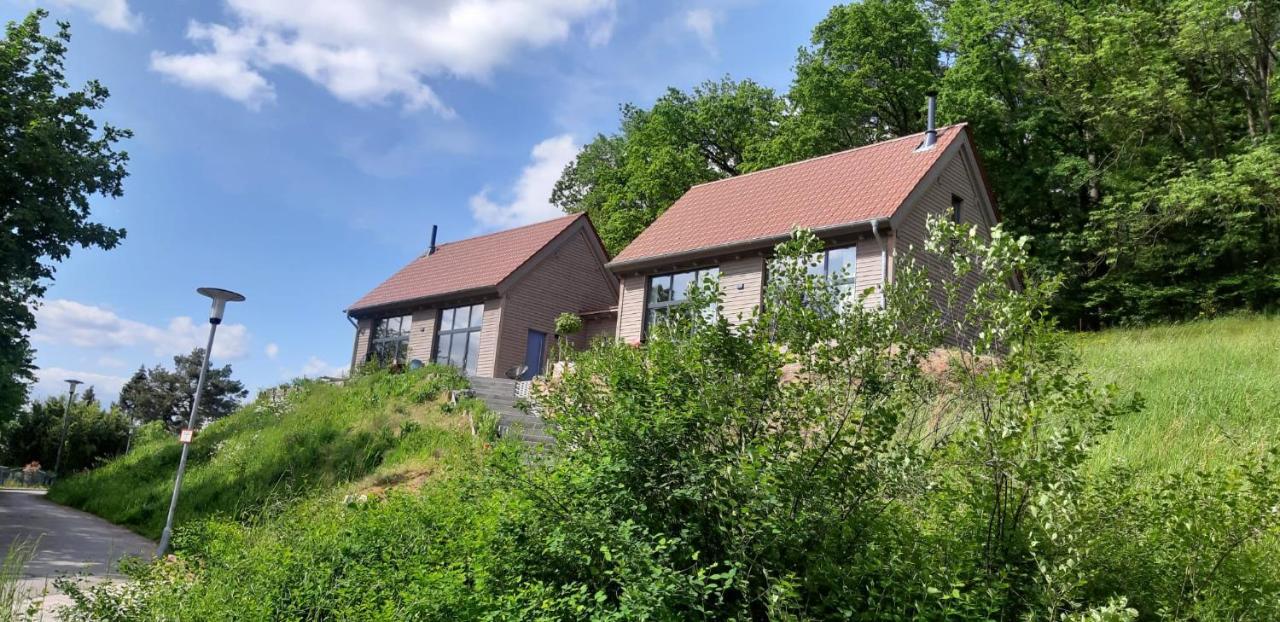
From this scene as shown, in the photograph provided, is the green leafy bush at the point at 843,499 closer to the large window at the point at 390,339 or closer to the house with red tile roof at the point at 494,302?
the house with red tile roof at the point at 494,302

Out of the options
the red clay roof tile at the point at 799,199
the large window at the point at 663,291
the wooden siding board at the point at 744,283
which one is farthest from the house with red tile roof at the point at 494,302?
the wooden siding board at the point at 744,283

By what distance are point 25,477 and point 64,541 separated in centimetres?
2187

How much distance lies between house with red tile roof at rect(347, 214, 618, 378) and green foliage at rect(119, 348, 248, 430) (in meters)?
36.6

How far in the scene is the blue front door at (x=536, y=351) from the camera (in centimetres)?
2408

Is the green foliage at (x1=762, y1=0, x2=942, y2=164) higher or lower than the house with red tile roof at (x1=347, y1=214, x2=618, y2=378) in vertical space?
higher

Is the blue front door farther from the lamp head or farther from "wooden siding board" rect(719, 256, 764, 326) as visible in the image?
the lamp head

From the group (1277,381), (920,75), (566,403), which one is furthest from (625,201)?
(566,403)

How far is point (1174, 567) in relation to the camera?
4750 mm

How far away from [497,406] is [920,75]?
65.7 ft

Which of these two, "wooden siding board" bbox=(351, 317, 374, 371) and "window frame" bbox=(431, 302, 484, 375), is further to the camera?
"wooden siding board" bbox=(351, 317, 374, 371)

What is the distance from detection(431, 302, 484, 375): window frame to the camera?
938 inches

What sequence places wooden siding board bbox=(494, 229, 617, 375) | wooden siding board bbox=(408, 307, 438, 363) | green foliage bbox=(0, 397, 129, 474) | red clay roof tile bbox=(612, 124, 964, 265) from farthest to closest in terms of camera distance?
green foliage bbox=(0, 397, 129, 474) → wooden siding board bbox=(408, 307, 438, 363) → wooden siding board bbox=(494, 229, 617, 375) → red clay roof tile bbox=(612, 124, 964, 265)

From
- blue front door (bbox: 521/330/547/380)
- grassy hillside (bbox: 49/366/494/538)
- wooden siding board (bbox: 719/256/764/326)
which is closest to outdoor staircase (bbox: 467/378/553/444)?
grassy hillside (bbox: 49/366/494/538)

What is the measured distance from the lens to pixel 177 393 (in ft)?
187
